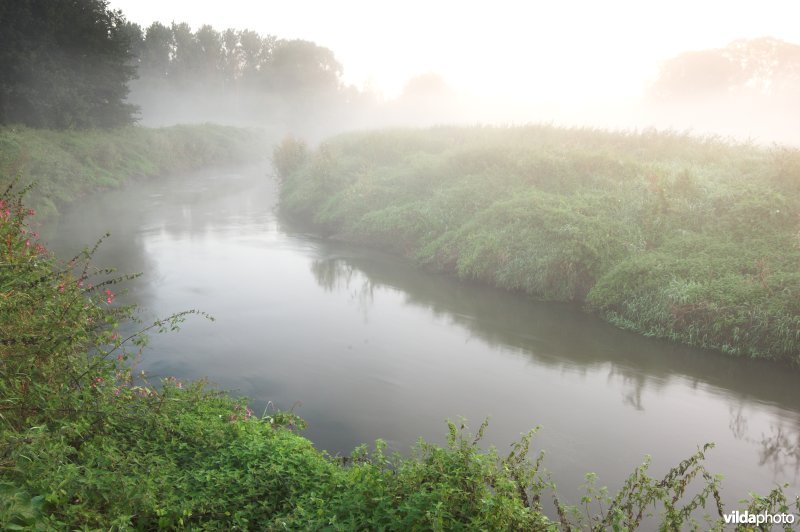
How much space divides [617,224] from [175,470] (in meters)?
13.7

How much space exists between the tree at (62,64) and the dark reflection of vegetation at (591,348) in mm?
24692

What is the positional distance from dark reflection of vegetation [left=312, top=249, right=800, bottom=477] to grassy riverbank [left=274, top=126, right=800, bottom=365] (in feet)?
1.74

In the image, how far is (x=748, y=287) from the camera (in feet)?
37.3

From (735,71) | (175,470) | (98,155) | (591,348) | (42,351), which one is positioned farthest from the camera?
(735,71)

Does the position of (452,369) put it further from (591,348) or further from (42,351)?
(42,351)

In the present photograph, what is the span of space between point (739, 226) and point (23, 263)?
15.9m

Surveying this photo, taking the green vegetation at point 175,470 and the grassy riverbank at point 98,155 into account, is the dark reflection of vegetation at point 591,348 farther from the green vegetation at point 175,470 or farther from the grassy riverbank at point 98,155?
the grassy riverbank at point 98,155

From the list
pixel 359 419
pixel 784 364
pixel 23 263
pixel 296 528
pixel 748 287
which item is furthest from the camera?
pixel 748 287

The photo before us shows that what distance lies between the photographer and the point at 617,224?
15.0 metres

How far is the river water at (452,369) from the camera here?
8227 mm

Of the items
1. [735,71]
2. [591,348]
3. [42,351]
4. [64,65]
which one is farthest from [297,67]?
[42,351]

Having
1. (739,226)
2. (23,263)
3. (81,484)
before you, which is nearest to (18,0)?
(23,263)

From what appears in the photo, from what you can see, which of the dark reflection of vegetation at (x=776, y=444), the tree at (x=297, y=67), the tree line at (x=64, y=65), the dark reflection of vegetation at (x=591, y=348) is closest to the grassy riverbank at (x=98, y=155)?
the tree line at (x=64, y=65)

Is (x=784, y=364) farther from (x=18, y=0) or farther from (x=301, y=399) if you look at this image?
(x=18, y=0)
